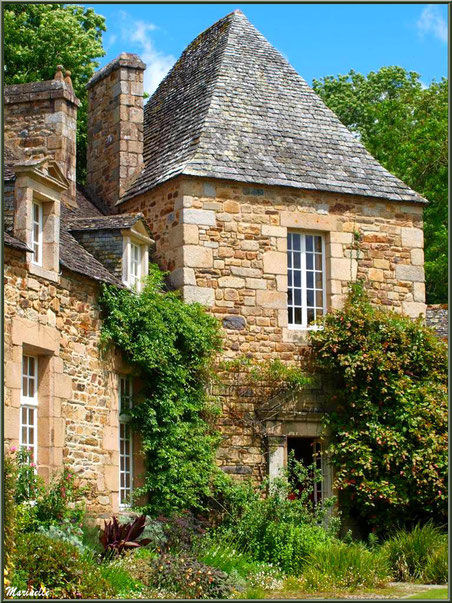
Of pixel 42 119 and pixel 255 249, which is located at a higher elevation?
pixel 42 119

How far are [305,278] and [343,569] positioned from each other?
5.57 meters

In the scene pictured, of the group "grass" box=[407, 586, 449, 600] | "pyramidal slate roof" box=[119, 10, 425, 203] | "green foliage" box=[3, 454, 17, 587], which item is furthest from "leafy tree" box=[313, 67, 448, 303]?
"green foliage" box=[3, 454, 17, 587]

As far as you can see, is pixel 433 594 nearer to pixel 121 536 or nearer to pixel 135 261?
pixel 121 536

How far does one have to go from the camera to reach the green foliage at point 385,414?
1689 cm

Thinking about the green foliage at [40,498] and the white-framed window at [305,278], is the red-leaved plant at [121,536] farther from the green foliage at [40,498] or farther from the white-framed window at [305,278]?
the white-framed window at [305,278]

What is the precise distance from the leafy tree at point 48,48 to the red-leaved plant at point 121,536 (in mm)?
11379

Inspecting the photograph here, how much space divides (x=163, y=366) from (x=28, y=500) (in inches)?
138

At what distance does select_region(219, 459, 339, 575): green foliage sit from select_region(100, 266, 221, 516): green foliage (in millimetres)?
798

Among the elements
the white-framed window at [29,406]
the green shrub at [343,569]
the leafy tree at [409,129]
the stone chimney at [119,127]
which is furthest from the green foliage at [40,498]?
the leafy tree at [409,129]

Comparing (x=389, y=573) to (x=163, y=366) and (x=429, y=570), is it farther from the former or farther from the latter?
(x=163, y=366)

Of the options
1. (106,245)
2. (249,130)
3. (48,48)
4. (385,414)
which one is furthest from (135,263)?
(48,48)

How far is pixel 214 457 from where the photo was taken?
16609 millimetres

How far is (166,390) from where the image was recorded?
15953 millimetres

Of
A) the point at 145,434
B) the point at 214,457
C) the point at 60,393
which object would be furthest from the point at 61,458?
the point at 214,457
